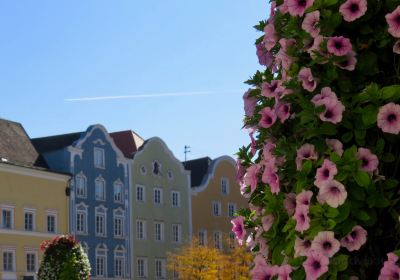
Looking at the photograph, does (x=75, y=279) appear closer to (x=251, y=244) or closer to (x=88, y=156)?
(x=251, y=244)

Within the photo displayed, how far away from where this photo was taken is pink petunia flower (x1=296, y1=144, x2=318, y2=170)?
3.60 metres

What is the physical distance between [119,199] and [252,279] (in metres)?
52.9

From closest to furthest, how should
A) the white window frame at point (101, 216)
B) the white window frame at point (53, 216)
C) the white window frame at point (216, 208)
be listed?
the white window frame at point (53, 216) → the white window frame at point (101, 216) → the white window frame at point (216, 208)

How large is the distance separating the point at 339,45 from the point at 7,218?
46.3 m

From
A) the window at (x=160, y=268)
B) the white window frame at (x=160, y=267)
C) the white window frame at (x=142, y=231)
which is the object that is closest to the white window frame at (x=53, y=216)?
the white window frame at (x=142, y=231)

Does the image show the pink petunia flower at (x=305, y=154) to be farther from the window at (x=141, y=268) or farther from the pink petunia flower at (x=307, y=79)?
the window at (x=141, y=268)

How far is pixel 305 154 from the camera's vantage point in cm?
363

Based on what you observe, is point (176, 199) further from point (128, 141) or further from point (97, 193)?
point (97, 193)

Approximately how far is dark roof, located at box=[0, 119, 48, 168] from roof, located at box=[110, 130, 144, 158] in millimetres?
8709

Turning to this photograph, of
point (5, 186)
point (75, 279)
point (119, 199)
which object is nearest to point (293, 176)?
point (75, 279)

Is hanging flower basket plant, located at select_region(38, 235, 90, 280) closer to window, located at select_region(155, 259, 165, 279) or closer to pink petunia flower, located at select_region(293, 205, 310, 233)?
pink petunia flower, located at select_region(293, 205, 310, 233)

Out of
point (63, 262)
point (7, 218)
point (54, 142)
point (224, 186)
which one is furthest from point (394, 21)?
point (224, 186)

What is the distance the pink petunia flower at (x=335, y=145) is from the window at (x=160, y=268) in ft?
182

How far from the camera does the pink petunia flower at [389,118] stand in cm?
346
